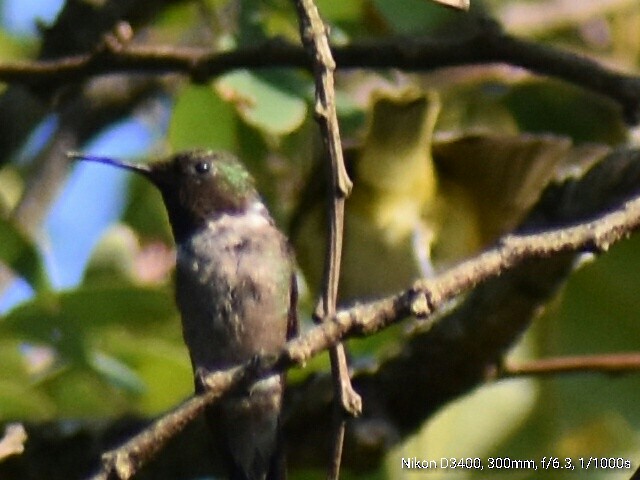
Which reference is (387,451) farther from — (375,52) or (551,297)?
(375,52)

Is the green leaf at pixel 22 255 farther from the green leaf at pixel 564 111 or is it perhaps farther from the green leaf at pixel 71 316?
the green leaf at pixel 564 111

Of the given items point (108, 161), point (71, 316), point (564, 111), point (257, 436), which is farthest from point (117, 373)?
point (564, 111)

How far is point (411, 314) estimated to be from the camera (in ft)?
3.67

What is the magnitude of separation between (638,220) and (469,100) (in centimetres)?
155

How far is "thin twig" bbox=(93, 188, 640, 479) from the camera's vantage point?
1123 mm

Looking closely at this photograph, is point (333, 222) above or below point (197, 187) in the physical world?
above

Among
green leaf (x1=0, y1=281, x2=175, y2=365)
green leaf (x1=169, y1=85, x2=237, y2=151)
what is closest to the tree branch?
green leaf (x1=0, y1=281, x2=175, y2=365)

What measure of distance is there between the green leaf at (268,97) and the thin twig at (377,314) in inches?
34.7

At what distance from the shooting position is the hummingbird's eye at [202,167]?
212cm

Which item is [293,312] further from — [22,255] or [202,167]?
[22,255]

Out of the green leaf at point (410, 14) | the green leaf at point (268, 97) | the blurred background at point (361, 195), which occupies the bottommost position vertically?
the blurred background at point (361, 195)

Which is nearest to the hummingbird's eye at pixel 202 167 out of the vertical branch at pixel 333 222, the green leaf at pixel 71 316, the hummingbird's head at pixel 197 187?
the hummingbird's head at pixel 197 187

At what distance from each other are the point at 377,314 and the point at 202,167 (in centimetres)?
103

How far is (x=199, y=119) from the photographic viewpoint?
2.25 meters
